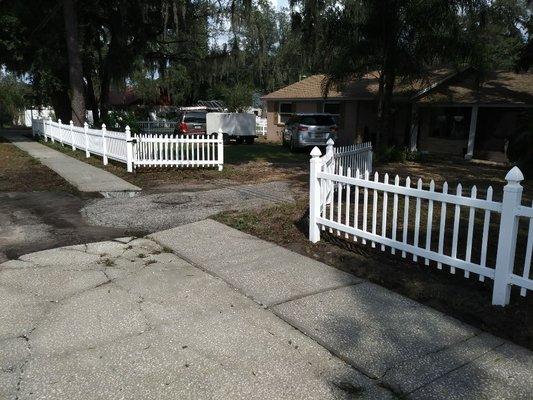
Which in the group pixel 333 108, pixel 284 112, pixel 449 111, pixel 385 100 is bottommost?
pixel 284 112

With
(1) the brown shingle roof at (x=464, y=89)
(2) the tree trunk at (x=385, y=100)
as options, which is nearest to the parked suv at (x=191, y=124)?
(1) the brown shingle roof at (x=464, y=89)

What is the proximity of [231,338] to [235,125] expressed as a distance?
79.2 ft

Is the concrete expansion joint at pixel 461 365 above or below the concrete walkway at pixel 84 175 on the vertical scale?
below

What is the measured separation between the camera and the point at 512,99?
1848cm

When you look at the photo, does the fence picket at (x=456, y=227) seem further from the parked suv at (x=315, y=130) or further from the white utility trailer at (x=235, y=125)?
the white utility trailer at (x=235, y=125)

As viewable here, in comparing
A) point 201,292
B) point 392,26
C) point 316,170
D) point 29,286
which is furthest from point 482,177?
point 29,286

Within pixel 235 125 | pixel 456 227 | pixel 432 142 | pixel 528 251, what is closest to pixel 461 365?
pixel 528 251

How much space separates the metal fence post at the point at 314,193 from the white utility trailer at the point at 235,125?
21.1 meters

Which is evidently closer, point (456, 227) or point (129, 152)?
point (456, 227)

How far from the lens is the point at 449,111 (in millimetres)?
21062

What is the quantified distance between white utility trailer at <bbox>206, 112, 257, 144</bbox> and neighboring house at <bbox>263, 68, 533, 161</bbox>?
16.5 feet

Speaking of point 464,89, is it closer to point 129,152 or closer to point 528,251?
point 129,152

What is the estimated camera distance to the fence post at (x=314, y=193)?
6.00m

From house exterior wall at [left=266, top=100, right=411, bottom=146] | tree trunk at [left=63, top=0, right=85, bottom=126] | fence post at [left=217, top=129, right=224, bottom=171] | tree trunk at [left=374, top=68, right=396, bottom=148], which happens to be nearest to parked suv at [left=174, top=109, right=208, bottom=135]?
tree trunk at [left=63, top=0, right=85, bottom=126]
